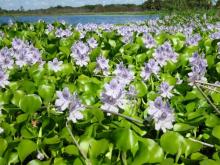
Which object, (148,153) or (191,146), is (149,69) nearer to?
(191,146)

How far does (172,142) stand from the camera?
1.30 m

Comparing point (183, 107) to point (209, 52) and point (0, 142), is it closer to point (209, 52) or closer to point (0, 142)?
point (0, 142)

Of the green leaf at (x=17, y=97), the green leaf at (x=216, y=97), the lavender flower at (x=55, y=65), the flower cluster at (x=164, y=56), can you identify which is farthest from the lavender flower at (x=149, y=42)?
the green leaf at (x=17, y=97)

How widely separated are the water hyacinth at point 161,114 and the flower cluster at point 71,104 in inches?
9.0

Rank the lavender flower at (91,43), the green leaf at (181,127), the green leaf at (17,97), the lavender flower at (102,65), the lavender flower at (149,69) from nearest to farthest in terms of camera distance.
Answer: the green leaf at (181,127), the green leaf at (17,97), the lavender flower at (149,69), the lavender flower at (102,65), the lavender flower at (91,43)

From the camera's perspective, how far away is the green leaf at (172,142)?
4.27 feet

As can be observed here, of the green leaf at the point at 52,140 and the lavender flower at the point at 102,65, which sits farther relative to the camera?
the lavender flower at the point at 102,65

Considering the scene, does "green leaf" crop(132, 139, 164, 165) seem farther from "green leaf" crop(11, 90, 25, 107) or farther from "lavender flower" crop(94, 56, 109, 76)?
"lavender flower" crop(94, 56, 109, 76)

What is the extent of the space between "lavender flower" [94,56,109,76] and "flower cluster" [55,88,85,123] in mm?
798

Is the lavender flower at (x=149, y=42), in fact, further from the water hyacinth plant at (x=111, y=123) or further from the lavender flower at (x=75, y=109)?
the lavender flower at (x=75, y=109)

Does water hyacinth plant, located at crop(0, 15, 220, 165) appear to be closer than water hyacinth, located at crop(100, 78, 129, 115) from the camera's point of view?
Yes

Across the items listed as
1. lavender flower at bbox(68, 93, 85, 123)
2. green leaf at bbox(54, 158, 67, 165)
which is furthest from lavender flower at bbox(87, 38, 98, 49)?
green leaf at bbox(54, 158, 67, 165)

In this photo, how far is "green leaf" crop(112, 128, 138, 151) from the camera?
1.24m

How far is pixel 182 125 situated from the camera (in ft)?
4.80
